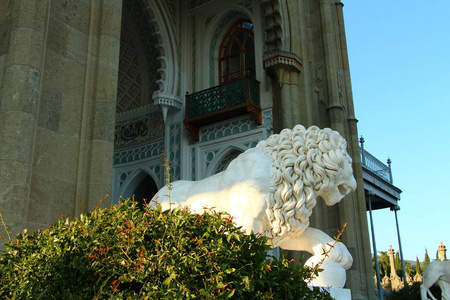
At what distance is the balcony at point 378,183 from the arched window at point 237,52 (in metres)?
6.36

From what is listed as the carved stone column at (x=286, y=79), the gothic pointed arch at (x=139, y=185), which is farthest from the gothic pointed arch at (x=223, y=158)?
the gothic pointed arch at (x=139, y=185)

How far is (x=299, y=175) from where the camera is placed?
3.81m

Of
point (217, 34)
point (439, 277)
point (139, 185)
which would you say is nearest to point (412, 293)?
point (439, 277)

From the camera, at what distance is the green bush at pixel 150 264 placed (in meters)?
2.12

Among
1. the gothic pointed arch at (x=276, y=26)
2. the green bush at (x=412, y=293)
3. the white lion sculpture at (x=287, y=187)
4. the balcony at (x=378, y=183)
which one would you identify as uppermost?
the gothic pointed arch at (x=276, y=26)

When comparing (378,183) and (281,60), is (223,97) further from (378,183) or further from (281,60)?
(378,183)

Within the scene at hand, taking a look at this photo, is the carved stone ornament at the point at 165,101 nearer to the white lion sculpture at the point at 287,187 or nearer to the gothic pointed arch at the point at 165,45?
the gothic pointed arch at the point at 165,45

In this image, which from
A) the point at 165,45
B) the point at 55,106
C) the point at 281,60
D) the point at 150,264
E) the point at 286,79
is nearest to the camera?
the point at 150,264

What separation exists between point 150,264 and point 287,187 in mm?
1834

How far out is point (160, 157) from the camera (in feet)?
41.3

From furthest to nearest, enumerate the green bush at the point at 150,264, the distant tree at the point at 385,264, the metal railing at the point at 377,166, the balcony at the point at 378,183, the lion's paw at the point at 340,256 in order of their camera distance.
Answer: the distant tree at the point at 385,264
the metal railing at the point at 377,166
the balcony at the point at 378,183
the lion's paw at the point at 340,256
the green bush at the point at 150,264

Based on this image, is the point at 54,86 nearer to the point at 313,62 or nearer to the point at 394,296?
the point at 313,62

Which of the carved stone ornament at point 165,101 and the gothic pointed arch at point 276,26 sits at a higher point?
the gothic pointed arch at point 276,26

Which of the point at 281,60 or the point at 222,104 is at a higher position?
the point at 281,60
